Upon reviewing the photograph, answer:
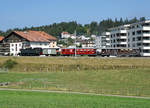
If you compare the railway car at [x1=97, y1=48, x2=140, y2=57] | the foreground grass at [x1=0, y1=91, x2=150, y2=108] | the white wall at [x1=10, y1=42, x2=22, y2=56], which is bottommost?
the foreground grass at [x1=0, y1=91, x2=150, y2=108]

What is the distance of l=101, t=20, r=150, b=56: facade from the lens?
301 ft

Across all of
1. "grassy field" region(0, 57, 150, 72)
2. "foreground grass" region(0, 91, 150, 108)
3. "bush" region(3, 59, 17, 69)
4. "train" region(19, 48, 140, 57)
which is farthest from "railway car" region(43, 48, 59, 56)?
"foreground grass" region(0, 91, 150, 108)

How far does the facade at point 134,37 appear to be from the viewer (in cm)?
9188

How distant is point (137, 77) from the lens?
170 feet

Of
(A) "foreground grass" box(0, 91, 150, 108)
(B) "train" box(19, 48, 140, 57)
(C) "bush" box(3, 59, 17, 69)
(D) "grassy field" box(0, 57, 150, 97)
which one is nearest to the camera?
(A) "foreground grass" box(0, 91, 150, 108)

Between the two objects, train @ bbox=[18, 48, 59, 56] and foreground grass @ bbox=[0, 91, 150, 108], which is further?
train @ bbox=[18, 48, 59, 56]

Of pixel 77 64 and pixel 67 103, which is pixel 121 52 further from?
pixel 67 103

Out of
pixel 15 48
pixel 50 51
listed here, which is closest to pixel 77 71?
pixel 50 51

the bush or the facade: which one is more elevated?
the facade

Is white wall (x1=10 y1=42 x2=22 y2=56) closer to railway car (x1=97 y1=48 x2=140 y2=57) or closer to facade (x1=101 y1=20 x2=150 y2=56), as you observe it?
railway car (x1=97 y1=48 x2=140 y2=57)

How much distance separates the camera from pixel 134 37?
326 ft

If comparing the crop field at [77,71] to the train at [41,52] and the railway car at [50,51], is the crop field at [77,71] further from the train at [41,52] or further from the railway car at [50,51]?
the railway car at [50,51]

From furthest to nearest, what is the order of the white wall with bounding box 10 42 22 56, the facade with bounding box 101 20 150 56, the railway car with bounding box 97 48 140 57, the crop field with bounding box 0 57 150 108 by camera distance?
the white wall with bounding box 10 42 22 56 < the facade with bounding box 101 20 150 56 < the railway car with bounding box 97 48 140 57 < the crop field with bounding box 0 57 150 108

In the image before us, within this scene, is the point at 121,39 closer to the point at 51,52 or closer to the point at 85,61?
the point at 51,52
